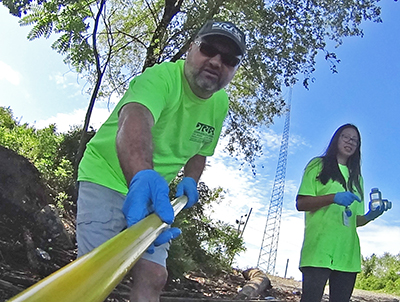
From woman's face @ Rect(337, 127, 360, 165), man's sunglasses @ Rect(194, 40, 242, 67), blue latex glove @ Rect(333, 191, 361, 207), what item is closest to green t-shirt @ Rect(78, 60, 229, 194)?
man's sunglasses @ Rect(194, 40, 242, 67)

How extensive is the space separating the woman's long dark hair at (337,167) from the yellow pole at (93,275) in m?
2.44

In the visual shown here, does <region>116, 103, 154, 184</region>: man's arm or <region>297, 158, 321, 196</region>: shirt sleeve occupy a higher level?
<region>297, 158, 321, 196</region>: shirt sleeve

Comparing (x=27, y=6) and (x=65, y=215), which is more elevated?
(x=27, y=6)

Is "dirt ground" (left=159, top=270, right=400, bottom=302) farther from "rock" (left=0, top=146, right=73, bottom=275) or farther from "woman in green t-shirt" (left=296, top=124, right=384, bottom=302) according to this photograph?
"woman in green t-shirt" (left=296, top=124, right=384, bottom=302)

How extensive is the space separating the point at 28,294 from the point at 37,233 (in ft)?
15.8

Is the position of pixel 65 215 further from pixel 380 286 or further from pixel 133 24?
pixel 380 286

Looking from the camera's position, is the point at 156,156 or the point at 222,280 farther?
the point at 222,280

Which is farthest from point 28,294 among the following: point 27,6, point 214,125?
point 27,6

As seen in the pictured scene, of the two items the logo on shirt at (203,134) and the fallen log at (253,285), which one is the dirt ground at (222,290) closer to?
the fallen log at (253,285)

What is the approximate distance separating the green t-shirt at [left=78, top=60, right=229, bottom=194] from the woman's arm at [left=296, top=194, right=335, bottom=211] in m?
1.04

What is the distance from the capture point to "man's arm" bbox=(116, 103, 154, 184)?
1.61 meters

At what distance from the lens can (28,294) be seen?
59 cm

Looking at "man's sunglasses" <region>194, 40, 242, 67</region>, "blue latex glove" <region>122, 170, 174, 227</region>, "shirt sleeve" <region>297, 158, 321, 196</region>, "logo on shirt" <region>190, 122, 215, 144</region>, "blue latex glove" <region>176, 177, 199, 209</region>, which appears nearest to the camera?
"blue latex glove" <region>122, 170, 174, 227</region>

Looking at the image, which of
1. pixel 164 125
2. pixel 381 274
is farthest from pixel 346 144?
pixel 381 274
